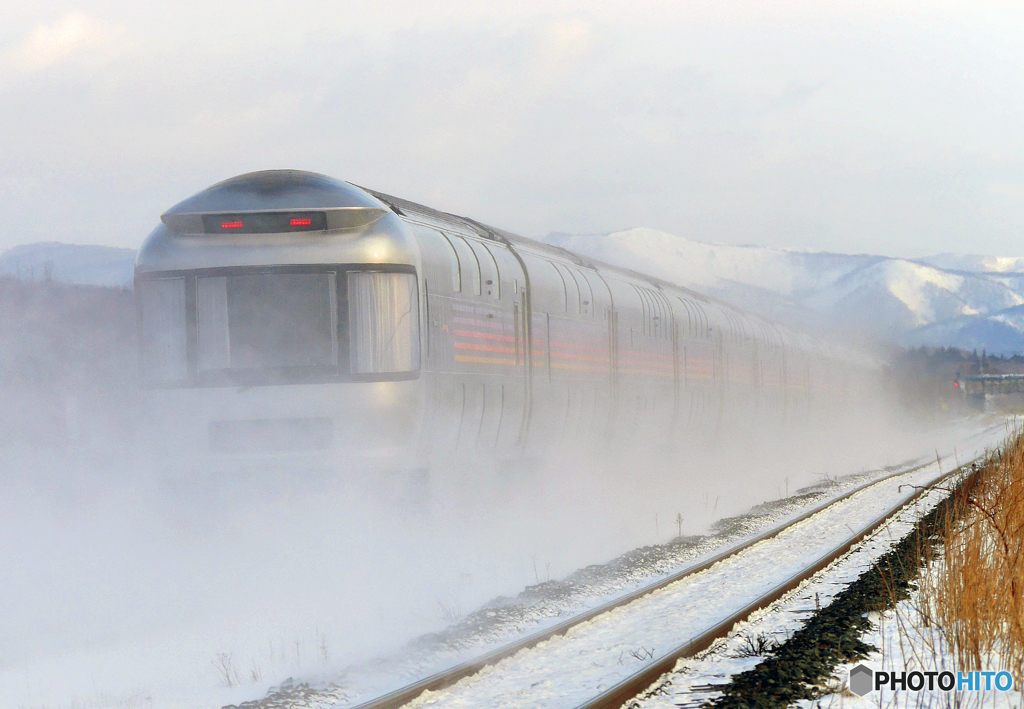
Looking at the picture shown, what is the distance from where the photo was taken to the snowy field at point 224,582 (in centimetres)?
713

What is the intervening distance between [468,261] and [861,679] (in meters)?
6.56

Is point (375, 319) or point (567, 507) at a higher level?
point (375, 319)

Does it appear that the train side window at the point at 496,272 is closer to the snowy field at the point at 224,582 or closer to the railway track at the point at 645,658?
the snowy field at the point at 224,582

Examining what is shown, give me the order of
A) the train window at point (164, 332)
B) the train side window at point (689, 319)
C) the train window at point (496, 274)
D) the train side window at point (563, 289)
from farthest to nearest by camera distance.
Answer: the train side window at point (689, 319)
the train side window at point (563, 289)
the train window at point (496, 274)
the train window at point (164, 332)

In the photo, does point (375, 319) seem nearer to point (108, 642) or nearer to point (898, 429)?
point (108, 642)

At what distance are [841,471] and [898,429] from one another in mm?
28037

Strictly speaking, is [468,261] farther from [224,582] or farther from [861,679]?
[861,679]

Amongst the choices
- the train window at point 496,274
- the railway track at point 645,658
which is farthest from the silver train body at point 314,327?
the railway track at point 645,658

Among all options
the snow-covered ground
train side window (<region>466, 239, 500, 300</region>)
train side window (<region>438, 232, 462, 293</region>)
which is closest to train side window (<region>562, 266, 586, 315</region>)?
train side window (<region>466, 239, 500, 300</region>)

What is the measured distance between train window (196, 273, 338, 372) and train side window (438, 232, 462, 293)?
65.9 inches

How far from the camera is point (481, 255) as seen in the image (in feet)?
38.7

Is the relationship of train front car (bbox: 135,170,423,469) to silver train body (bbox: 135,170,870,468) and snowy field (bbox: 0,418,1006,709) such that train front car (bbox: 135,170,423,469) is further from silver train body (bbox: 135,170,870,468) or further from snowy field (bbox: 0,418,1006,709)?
snowy field (bbox: 0,418,1006,709)

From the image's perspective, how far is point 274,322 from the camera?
Answer: 9438mm

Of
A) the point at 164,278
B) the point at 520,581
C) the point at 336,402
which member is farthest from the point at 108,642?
the point at 520,581
